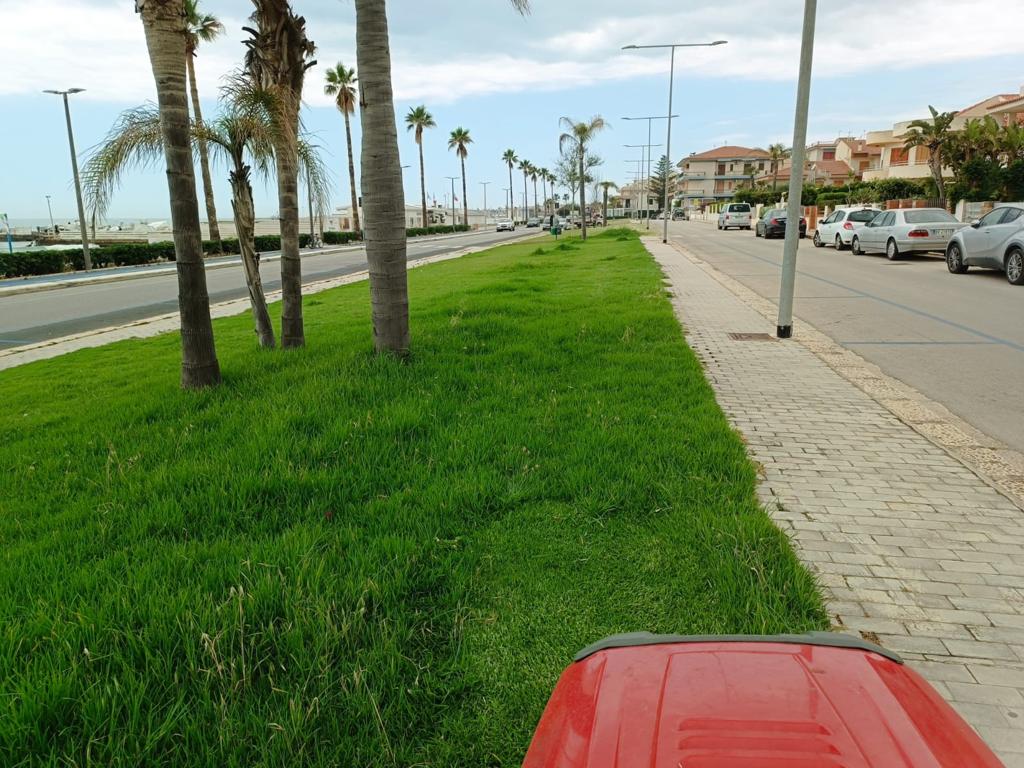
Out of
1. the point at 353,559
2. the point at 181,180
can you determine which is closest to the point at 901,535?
the point at 353,559

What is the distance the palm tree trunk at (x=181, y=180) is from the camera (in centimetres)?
574

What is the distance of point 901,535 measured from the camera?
3.76 metres

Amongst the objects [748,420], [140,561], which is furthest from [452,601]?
[748,420]

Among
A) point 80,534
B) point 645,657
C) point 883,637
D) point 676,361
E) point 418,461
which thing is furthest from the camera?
point 676,361

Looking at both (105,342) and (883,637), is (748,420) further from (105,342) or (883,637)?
(105,342)

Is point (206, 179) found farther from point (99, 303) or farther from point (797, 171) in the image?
point (797, 171)

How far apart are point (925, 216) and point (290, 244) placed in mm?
21153

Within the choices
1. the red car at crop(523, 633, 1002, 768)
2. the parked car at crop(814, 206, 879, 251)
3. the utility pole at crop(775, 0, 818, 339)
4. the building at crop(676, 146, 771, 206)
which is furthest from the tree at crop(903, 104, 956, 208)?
the building at crop(676, 146, 771, 206)

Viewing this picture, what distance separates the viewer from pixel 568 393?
6.12 metres

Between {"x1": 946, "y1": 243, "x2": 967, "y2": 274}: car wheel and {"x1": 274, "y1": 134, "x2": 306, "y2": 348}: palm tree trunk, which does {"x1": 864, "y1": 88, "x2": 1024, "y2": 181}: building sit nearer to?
{"x1": 946, "y1": 243, "x2": 967, "y2": 274}: car wheel

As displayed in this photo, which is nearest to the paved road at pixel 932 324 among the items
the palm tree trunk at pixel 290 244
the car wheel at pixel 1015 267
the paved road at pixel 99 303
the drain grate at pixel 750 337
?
the car wheel at pixel 1015 267

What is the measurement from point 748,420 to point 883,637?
126 inches

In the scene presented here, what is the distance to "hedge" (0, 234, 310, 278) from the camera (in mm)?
28312

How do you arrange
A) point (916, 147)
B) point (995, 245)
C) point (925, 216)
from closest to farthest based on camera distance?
point (995, 245) → point (925, 216) → point (916, 147)
